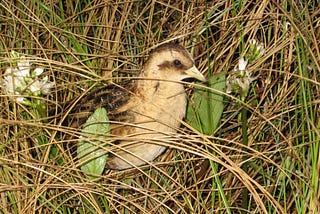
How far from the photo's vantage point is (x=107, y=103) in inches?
92.6

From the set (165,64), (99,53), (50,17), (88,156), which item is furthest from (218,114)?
(50,17)

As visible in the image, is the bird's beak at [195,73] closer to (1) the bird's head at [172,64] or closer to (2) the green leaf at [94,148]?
(1) the bird's head at [172,64]

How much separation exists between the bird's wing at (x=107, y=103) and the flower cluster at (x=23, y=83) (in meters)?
0.23

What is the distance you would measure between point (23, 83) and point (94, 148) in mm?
283

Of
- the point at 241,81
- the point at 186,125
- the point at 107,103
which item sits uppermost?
the point at 107,103

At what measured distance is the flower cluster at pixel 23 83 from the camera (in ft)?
6.78

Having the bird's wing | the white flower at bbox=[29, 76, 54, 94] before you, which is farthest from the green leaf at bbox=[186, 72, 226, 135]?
the white flower at bbox=[29, 76, 54, 94]

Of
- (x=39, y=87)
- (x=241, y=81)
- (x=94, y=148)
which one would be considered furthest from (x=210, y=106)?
(x=39, y=87)

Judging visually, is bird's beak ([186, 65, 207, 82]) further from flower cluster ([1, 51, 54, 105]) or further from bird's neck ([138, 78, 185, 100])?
flower cluster ([1, 51, 54, 105])

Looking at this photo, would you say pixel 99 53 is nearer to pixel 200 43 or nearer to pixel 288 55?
pixel 200 43

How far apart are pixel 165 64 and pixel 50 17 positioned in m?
0.80

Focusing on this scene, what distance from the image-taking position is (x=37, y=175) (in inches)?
83.4

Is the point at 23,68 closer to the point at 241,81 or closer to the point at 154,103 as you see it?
the point at 154,103

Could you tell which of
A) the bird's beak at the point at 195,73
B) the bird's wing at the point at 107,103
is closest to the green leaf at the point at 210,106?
the bird's beak at the point at 195,73
